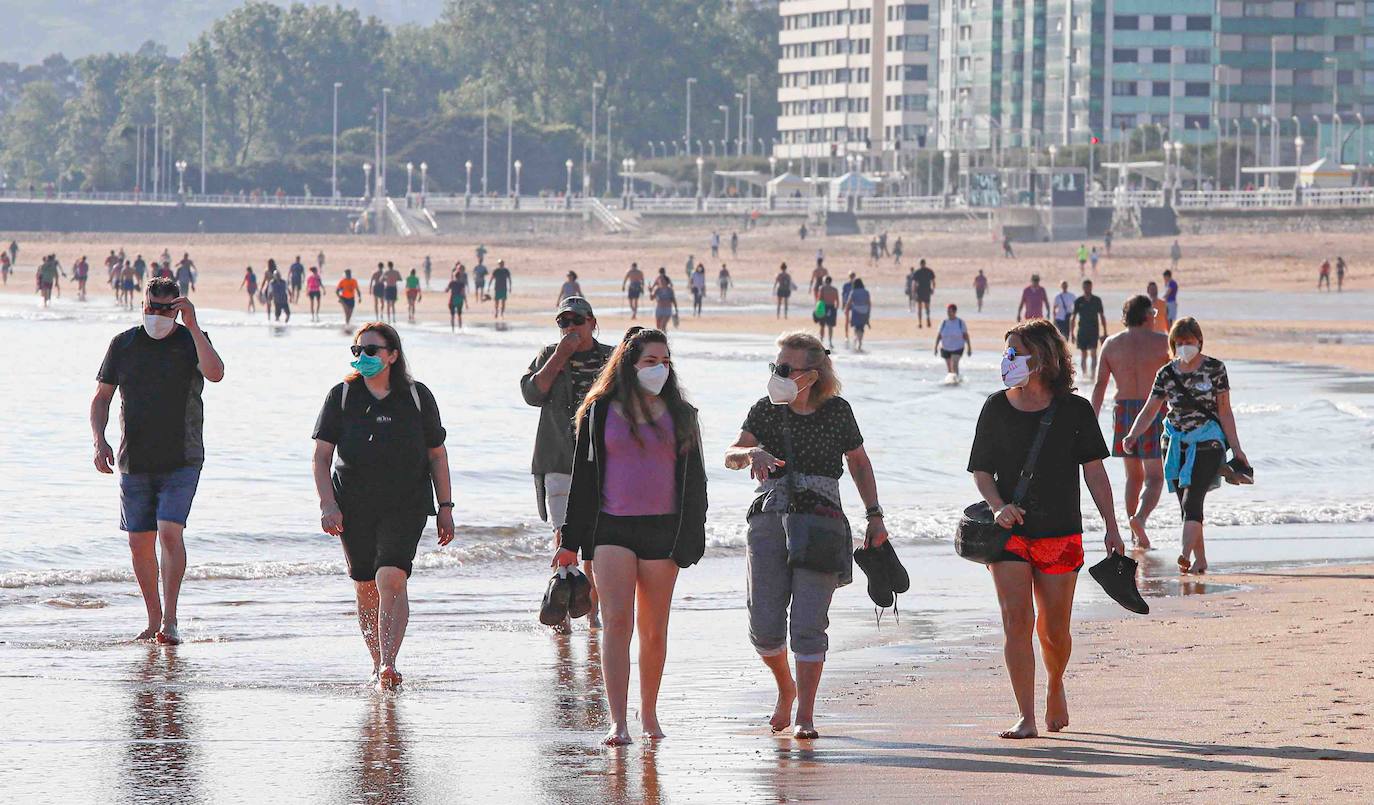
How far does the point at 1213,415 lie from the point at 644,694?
4.61m

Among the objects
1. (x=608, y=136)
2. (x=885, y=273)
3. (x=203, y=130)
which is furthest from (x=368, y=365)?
(x=203, y=130)

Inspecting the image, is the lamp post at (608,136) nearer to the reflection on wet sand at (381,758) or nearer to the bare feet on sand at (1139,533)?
the bare feet on sand at (1139,533)

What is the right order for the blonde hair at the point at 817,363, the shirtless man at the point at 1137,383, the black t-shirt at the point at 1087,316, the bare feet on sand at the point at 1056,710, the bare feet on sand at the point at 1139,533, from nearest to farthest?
the blonde hair at the point at 817,363
the bare feet on sand at the point at 1056,710
the shirtless man at the point at 1137,383
the bare feet on sand at the point at 1139,533
the black t-shirt at the point at 1087,316

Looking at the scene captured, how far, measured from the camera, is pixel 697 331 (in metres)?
41.0

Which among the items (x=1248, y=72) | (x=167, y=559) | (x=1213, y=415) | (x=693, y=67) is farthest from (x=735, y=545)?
(x=693, y=67)

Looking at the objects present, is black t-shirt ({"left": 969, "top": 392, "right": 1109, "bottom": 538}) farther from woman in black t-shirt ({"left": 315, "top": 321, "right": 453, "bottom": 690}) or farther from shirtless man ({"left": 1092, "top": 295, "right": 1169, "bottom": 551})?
shirtless man ({"left": 1092, "top": 295, "right": 1169, "bottom": 551})

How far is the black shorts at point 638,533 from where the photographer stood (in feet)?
20.0

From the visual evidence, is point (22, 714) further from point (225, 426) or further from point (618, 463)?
point (225, 426)

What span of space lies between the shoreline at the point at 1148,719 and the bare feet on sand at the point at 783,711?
16cm

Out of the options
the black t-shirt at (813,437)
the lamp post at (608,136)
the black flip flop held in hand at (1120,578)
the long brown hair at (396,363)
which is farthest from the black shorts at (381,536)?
the lamp post at (608,136)

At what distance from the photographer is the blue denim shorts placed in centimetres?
827

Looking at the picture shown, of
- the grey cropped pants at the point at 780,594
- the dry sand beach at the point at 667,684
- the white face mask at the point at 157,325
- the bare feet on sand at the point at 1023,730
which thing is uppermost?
the white face mask at the point at 157,325

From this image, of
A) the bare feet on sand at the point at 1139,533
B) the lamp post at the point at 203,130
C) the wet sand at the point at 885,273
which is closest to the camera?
the bare feet on sand at the point at 1139,533

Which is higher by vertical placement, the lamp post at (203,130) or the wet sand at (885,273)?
the lamp post at (203,130)
